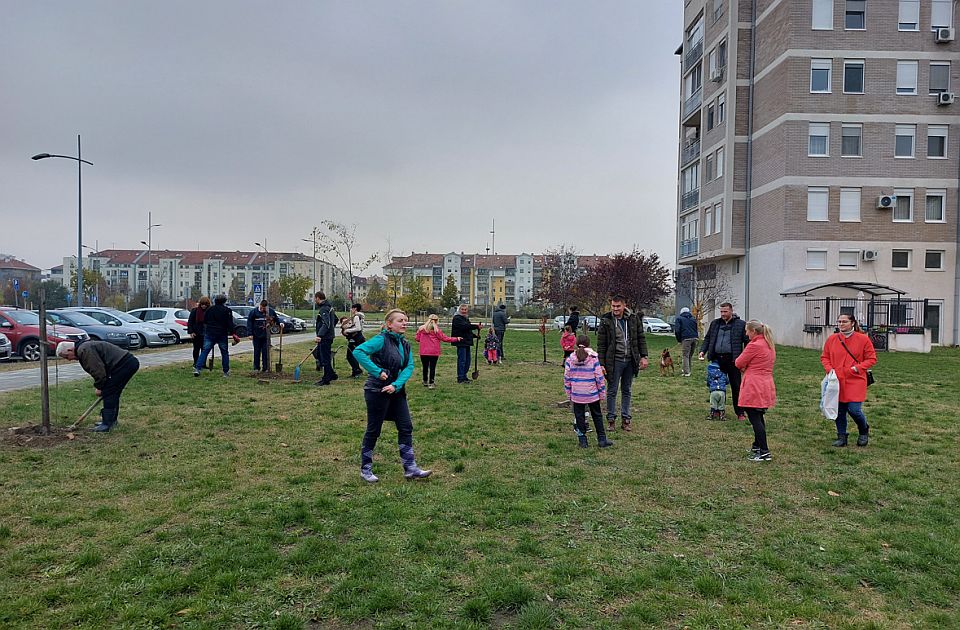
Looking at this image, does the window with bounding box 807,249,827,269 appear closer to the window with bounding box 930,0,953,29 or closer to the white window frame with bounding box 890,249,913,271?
the white window frame with bounding box 890,249,913,271

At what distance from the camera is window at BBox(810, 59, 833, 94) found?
31500mm

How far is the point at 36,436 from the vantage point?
7.77 meters

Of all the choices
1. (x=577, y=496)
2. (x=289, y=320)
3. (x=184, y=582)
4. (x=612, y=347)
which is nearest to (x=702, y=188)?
(x=289, y=320)

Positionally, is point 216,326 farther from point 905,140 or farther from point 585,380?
point 905,140

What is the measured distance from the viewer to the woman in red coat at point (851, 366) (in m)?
8.04

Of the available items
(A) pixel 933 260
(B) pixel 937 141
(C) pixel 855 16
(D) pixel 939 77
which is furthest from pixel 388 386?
(D) pixel 939 77

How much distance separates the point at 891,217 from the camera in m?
31.7

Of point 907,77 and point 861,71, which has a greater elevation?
point 861,71

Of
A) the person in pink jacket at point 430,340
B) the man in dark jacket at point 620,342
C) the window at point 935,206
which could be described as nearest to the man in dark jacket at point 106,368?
the person in pink jacket at point 430,340

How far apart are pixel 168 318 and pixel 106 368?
2047cm

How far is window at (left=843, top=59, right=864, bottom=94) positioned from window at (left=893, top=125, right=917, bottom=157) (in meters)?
2.88

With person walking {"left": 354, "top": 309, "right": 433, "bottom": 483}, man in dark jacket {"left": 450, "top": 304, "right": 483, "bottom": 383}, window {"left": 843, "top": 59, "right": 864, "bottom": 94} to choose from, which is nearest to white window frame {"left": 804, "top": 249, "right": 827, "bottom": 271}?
window {"left": 843, "top": 59, "right": 864, "bottom": 94}

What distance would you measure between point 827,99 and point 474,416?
1205 inches

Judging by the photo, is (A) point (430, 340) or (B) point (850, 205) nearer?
(A) point (430, 340)
